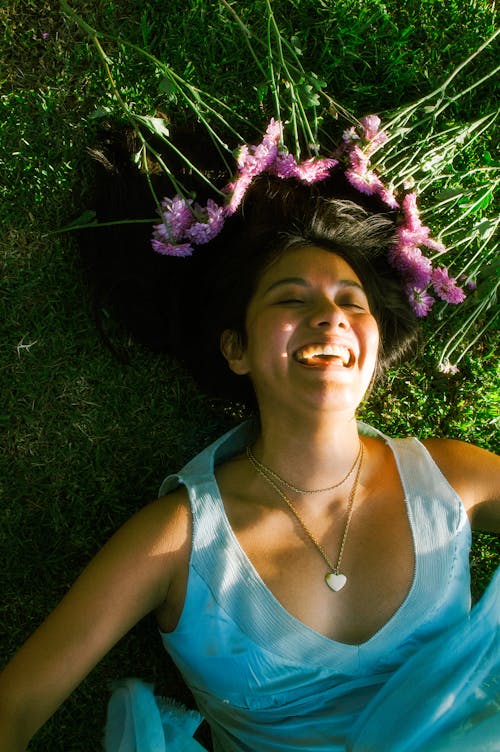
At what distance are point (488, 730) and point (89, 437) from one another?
160 cm

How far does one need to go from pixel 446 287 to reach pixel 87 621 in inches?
61.6

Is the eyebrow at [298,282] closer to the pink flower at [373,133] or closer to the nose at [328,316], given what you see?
the nose at [328,316]

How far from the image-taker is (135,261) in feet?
8.03

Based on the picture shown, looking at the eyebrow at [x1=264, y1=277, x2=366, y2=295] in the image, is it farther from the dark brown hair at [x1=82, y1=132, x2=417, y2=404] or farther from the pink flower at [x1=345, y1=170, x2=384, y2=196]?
the pink flower at [x1=345, y1=170, x2=384, y2=196]

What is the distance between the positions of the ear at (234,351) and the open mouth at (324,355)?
0.28m

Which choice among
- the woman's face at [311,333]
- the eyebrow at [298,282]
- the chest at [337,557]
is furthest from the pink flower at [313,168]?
the chest at [337,557]

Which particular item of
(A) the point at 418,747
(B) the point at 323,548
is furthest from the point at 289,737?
(B) the point at 323,548

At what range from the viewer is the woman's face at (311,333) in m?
2.02

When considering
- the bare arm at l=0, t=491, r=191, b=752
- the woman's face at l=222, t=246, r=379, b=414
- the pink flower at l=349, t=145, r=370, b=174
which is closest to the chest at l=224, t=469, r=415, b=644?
the bare arm at l=0, t=491, r=191, b=752

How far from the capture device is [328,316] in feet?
6.65

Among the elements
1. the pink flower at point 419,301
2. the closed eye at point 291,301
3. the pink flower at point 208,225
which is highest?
the pink flower at point 208,225

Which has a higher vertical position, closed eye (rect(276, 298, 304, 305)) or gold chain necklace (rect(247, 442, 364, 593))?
closed eye (rect(276, 298, 304, 305))

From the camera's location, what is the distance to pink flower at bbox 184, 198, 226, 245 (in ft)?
7.00

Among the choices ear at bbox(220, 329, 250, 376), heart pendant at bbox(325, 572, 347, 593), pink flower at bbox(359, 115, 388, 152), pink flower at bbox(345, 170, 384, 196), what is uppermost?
pink flower at bbox(359, 115, 388, 152)
